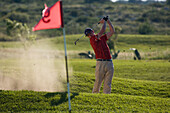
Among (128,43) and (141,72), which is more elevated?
(128,43)

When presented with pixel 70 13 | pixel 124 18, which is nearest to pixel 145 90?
pixel 124 18

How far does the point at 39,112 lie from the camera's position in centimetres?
901

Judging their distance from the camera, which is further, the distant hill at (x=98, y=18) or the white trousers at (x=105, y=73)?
the distant hill at (x=98, y=18)

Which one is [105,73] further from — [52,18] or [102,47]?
[52,18]

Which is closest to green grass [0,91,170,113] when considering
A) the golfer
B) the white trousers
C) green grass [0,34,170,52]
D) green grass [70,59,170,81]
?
the white trousers

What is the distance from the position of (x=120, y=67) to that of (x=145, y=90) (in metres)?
11.0

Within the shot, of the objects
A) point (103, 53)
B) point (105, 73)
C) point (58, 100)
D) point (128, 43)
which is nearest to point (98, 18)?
point (128, 43)

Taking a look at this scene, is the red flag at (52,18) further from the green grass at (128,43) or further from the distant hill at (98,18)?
the distant hill at (98,18)

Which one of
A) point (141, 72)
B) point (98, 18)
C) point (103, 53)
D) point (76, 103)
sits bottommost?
point (141, 72)

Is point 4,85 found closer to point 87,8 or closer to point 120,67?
point 120,67

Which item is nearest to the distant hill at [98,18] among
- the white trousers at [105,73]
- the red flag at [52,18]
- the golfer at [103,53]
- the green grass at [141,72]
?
the green grass at [141,72]

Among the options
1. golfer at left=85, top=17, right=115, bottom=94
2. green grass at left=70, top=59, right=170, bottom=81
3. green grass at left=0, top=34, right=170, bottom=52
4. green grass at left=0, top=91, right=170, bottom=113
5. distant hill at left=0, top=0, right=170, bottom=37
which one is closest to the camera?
green grass at left=0, top=91, right=170, bottom=113

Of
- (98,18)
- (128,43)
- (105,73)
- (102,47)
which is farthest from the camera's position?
(98,18)

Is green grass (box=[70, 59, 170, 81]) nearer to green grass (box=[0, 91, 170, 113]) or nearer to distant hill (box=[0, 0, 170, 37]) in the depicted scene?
green grass (box=[0, 91, 170, 113])
